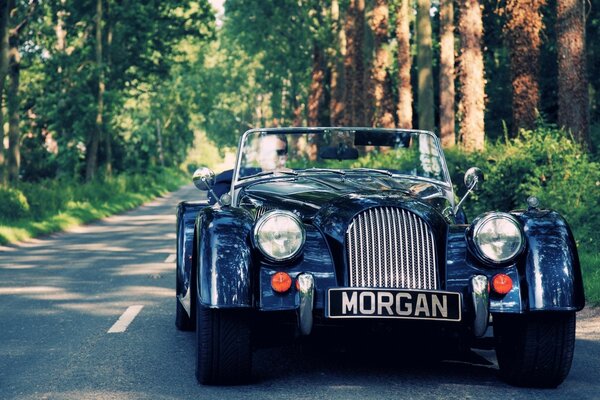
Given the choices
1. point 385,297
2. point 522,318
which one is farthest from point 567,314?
point 385,297

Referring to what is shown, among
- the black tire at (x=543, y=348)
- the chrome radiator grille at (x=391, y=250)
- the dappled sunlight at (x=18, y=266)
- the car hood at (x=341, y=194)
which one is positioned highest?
the car hood at (x=341, y=194)

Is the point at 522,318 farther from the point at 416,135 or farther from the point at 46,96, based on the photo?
the point at 46,96

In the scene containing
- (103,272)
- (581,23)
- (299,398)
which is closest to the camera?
(299,398)

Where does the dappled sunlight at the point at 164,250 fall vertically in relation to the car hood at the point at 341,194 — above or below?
below

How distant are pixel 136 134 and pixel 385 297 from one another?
4914 cm

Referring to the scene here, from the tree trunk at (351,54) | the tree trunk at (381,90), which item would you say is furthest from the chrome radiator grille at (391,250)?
the tree trunk at (351,54)

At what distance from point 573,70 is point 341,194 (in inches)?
438

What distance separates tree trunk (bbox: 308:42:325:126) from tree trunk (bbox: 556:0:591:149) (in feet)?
104

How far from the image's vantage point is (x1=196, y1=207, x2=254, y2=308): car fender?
5.72 m

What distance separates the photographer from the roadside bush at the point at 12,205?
2244cm

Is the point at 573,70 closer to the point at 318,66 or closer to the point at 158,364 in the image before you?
the point at 158,364

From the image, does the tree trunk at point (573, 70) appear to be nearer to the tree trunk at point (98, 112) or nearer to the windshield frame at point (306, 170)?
the windshield frame at point (306, 170)

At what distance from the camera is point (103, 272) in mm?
13102

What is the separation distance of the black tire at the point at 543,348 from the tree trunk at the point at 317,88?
42.8m
